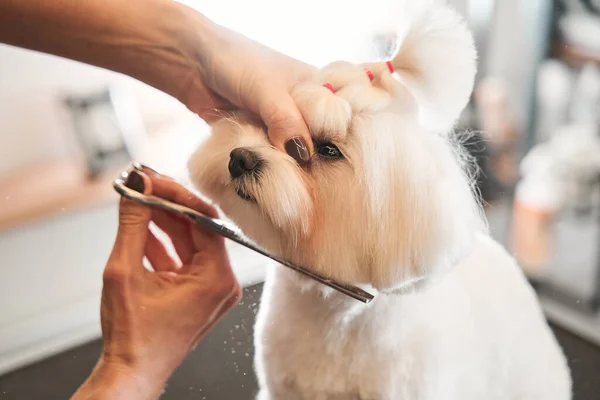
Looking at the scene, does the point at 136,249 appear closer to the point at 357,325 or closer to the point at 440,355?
the point at 357,325

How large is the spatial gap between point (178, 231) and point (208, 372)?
7.7 inches

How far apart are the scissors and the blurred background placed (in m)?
0.05

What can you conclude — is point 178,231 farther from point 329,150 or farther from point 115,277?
point 329,150

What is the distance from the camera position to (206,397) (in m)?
0.73

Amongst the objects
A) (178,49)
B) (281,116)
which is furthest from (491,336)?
(178,49)

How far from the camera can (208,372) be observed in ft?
2.45

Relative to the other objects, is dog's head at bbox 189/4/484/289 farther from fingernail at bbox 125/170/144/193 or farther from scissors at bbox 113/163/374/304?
fingernail at bbox 125/170/144/193

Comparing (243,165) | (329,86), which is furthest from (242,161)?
(329,86)

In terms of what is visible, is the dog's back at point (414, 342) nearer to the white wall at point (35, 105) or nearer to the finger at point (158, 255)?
the finger at point (158, 255)

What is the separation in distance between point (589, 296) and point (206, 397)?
2.45ft

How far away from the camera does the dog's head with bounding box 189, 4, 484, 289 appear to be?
0.56 metres

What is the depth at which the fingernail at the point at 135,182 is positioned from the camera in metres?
0.68

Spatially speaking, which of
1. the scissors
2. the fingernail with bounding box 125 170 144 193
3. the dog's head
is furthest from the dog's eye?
the fingernail with bounding box 125 170 144 193

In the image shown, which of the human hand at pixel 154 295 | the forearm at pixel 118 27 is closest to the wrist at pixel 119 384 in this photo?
the human hand at pixel 154 295
